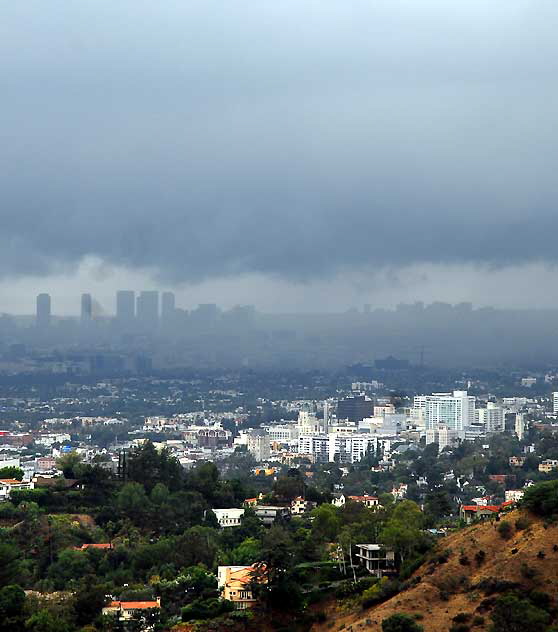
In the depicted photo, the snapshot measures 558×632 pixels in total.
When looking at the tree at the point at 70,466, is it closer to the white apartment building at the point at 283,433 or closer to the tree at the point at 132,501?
the tree at the point at 132,501

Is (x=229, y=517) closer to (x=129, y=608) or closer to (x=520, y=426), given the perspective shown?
(x=129, y=608)

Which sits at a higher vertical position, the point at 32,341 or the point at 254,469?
the point at 32,341

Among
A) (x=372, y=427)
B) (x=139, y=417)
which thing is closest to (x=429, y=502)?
(x=372, y=427)

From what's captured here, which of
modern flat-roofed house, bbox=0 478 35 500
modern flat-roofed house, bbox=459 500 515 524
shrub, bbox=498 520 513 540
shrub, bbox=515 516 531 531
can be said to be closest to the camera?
shrub, bbox=498 520 513 540

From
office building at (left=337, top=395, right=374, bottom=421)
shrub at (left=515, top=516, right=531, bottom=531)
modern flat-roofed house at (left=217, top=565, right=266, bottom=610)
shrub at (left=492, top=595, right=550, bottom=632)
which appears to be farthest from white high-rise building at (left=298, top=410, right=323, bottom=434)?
shrub at (left=492, top=595, right=550, bottom=632)

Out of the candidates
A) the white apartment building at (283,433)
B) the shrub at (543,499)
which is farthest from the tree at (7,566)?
the white apartment building at (283,433)

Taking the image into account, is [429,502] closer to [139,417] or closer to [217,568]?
[217,568]

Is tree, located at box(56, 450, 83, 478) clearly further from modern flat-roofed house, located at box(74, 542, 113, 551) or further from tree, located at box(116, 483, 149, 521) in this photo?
modern flat-roofed house, located at box(74, 542, 113, 551)
